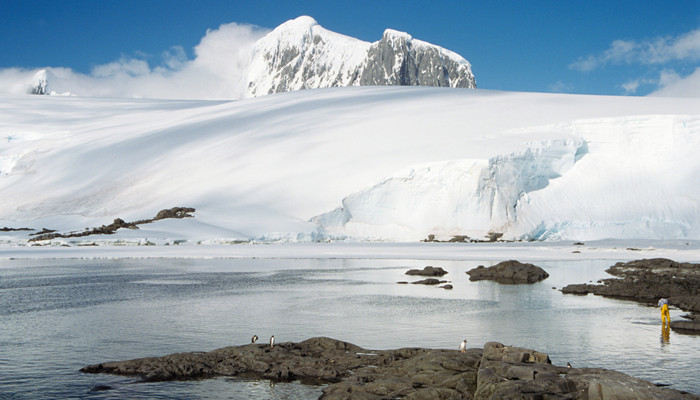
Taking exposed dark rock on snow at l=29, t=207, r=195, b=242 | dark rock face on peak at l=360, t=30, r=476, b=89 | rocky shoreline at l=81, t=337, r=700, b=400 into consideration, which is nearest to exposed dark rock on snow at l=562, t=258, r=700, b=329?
rocky shoreline at l=81, t=337, r=700, b=400

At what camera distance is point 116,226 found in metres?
41.8

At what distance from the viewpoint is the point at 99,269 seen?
27.4 meters

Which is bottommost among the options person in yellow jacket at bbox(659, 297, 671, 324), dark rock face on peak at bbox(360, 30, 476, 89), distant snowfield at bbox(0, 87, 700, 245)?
person in yellow jacket at bbox(659, 297, 671, 324)

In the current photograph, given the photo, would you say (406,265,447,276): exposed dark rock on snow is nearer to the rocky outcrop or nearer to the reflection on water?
the rocky outcrop

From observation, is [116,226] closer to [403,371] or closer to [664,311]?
[664,311]

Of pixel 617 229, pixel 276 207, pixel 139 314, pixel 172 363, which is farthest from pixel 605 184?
pixel 172 363

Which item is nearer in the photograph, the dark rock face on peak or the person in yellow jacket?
the person in yellow jacket

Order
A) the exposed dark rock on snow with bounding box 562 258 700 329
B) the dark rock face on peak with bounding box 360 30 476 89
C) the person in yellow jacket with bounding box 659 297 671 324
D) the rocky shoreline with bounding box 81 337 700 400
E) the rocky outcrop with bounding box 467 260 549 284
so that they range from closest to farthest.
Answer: the rocky shoreline with bounding box 81 337 700 400
the person in yellow jacket with bounding box 659 297 671 324
the exposed dark rock on snow with bounding box 562 258 700 329
the rocky outcrop with bounding box 467 260 549 284
the dark rock face on peak with bounding box 360 30 476 89

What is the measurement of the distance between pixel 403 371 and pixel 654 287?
12951 mm

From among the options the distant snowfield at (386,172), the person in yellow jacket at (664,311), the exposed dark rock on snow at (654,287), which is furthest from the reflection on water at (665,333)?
the distant snowfield at (386,172)

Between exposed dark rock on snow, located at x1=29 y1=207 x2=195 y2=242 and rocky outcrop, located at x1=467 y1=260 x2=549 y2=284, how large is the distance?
23.5 metres

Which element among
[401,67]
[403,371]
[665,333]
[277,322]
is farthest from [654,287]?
[401,67]

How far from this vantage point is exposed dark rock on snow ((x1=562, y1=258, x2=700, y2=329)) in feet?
58.3

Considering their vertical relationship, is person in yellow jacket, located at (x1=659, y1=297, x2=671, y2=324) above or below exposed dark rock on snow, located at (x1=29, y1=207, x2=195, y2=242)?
below
